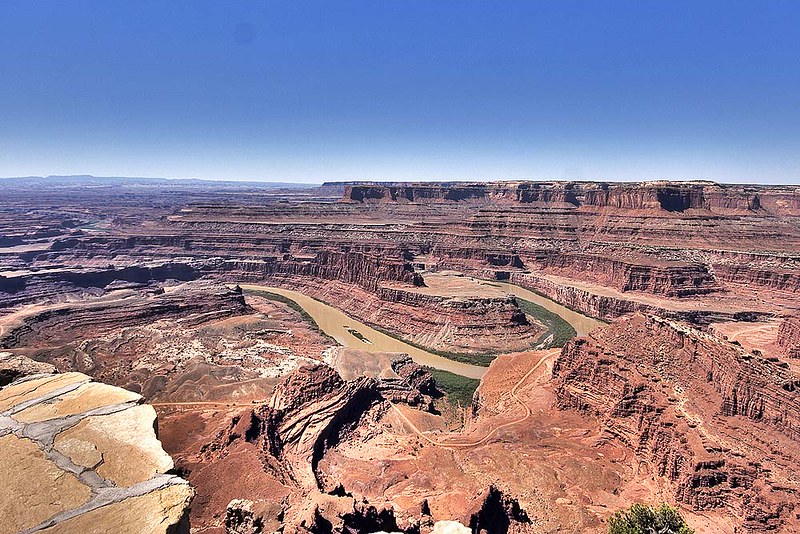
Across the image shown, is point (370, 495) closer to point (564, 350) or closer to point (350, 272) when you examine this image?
point (564, 350)

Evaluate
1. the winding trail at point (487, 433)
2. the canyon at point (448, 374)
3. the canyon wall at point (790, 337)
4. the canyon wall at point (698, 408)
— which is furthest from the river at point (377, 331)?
the canyon wall at point (790, 337)

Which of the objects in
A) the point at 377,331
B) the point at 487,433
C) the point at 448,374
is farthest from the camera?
the point at 377,331

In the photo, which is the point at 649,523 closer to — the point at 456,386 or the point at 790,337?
the point at 456,386

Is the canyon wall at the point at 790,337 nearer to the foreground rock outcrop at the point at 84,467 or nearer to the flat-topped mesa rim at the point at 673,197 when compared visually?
the foreground rock outcrop at the point at 84,467

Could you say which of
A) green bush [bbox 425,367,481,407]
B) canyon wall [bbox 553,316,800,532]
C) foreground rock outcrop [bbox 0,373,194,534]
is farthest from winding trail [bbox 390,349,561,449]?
foreground rock outcrop [bbox 0,373,194,534]

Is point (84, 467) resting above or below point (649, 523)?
above

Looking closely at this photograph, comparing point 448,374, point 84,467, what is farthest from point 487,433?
point 84,467
